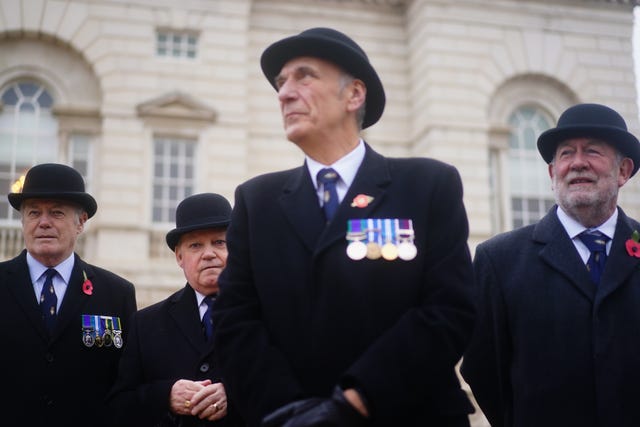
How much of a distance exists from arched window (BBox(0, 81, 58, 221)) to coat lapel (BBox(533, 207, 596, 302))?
13194mm

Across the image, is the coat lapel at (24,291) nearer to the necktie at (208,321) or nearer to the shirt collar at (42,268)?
the shirt collar at (42,268)

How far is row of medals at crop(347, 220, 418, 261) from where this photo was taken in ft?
10.1

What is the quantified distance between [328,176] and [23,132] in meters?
14.3

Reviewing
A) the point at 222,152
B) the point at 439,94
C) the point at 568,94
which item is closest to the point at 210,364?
the point at 222,152

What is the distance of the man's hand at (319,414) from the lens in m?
2.70

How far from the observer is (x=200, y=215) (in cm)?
486

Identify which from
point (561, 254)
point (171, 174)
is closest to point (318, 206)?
point (561, 254)

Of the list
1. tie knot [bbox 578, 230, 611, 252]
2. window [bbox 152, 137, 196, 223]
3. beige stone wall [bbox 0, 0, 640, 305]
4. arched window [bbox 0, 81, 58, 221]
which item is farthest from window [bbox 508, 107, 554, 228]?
tie knot [bbox 578, 230, 611, 252]

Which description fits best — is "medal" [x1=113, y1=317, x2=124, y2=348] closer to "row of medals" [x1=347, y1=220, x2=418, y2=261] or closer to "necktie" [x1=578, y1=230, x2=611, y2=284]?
"row of medals" [x1=347, y1=220, x2=418, y2=261]

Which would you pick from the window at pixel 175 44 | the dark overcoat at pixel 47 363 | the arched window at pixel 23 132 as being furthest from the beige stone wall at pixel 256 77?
the dark overcoat at pixel 47 363

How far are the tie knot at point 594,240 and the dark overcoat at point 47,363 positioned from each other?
3.04 metres

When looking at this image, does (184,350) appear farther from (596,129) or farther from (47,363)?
(596,129)

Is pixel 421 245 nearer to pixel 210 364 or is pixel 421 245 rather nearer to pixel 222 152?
pixel 210 364

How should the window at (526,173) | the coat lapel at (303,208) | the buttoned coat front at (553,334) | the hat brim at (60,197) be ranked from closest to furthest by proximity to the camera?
the coat lapel at (303,208), the buttoned coat front at (553,334), the hat brim at (60,197), the window at (526,173)
